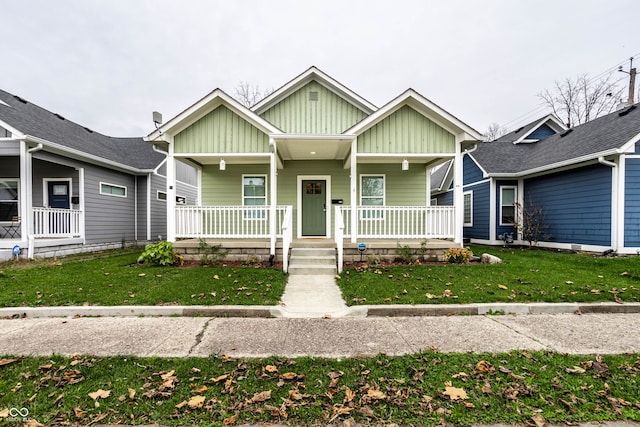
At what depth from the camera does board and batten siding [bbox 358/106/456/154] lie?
27.8ft

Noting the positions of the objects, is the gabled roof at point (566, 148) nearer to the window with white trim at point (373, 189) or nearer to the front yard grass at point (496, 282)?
the front yard grass at point (496, 282)

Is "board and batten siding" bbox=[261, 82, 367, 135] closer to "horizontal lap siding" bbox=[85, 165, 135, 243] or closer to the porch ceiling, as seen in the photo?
the porch ceiling

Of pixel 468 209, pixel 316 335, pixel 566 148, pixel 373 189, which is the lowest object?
pixel 316 335

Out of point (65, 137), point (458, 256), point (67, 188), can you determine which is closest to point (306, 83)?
point (458, 256)

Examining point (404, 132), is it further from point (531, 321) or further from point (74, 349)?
point (74, 349)

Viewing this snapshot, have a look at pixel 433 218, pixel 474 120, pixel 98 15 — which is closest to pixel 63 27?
pixel 98 15

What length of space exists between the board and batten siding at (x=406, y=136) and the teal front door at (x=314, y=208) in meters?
2.58

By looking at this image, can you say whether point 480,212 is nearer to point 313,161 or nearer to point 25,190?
point 313,161

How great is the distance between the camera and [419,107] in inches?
333

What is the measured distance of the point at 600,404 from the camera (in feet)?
7.63

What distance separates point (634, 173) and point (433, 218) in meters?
6.13

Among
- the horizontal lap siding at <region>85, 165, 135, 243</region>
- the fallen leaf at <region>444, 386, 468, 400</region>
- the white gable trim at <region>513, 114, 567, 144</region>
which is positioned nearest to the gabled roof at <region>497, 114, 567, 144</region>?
the white gable trim at <region>513, 114, 567, 144</region>

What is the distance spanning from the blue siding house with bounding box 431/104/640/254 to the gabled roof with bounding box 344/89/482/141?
4.55 metres

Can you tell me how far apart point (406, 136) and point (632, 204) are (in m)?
7.08
